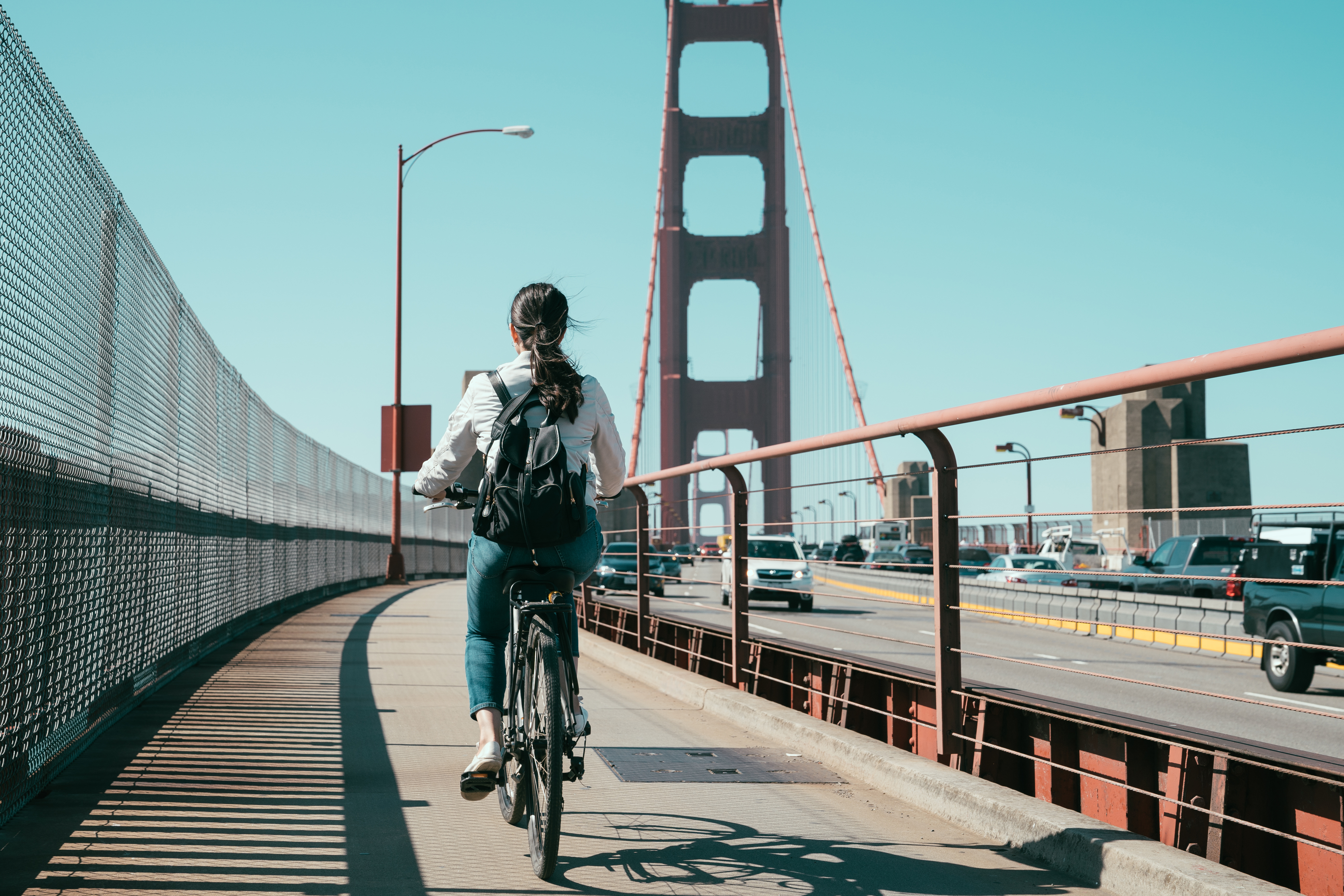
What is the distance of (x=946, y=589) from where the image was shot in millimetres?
4758

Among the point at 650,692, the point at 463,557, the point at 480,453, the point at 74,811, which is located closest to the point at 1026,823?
the point at 480,453

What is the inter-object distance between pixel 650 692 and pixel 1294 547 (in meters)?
5.62

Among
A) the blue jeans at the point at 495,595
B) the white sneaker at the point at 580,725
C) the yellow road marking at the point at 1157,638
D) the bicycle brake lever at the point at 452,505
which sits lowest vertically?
the yellow road marking at the point at 1157,638

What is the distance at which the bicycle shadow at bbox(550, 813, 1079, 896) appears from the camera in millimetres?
3510

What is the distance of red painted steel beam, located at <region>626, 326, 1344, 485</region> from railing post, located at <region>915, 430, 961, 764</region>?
127mm

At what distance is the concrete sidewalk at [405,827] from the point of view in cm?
350

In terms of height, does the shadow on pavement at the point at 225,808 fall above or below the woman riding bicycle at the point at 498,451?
below

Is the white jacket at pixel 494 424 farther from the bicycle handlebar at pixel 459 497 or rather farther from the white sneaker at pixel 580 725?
the white sneaker at pixel 580 725

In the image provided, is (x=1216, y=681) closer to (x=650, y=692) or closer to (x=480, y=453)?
(x=650, y=692)

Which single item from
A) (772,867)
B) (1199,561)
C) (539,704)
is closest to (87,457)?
(539,704)

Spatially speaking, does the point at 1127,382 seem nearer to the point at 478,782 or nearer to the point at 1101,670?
the point at 478,782

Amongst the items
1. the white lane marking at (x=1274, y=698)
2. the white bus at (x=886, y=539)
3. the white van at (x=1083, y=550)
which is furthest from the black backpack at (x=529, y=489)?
the white bus at (x=886, y=539)

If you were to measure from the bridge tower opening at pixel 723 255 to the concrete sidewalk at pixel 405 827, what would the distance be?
2518 inches

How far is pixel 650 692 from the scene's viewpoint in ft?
26.0
